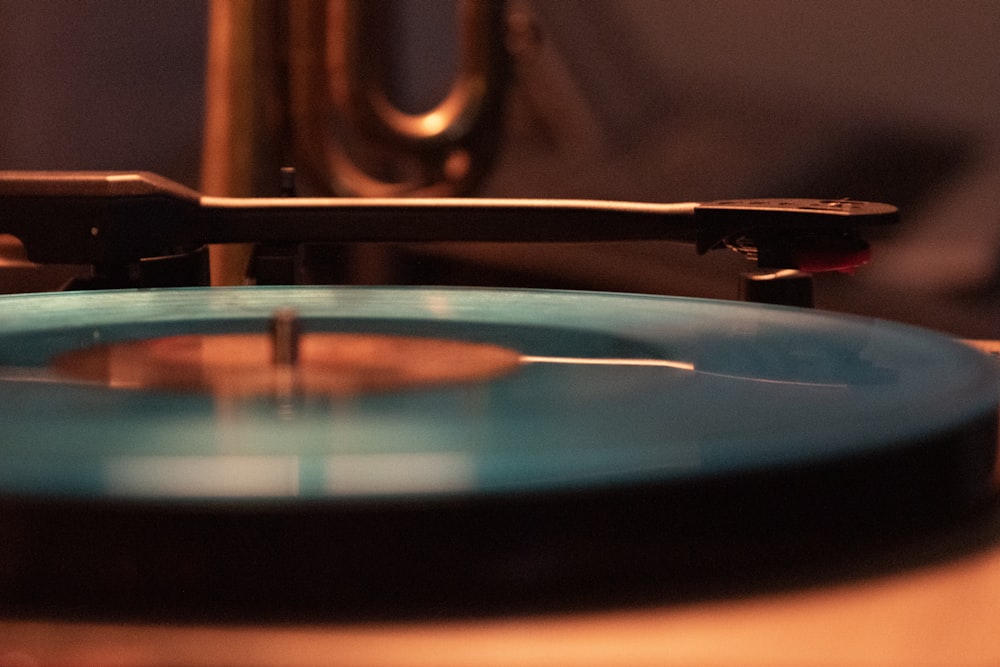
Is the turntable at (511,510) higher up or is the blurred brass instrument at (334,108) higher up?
the blurred brass instrument at (334,108)

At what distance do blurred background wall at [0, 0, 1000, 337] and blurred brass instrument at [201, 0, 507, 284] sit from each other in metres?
0.04

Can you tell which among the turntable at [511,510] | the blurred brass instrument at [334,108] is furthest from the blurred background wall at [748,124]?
Answer: the turntable at [511,510]

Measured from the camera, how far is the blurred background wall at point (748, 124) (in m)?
1.14

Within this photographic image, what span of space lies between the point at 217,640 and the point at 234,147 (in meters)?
1.06

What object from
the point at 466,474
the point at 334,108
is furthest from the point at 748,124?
the point at 466,474

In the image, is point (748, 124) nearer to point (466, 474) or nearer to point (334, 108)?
point (334, 108)

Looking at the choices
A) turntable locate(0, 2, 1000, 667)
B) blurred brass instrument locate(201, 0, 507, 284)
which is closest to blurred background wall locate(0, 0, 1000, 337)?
blurred brass instrument locate(201, 0, 507, 284)

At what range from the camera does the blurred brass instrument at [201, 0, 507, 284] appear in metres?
1.22

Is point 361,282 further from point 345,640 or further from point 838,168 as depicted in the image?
point 345,640

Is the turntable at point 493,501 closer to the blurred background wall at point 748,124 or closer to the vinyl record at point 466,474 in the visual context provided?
the vinyl record at point 466,474

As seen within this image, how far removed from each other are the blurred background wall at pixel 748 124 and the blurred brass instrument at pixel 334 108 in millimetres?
36

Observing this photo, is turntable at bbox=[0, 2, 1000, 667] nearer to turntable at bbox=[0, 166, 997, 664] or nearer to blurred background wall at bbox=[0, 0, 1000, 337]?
turntable at bbox=[0, 166, 997, 664]

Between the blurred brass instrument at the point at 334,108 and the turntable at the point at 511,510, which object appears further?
the blurred brass instrument at the point at 334,108

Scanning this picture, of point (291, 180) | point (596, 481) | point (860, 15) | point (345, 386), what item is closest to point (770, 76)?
point (860, 15)
